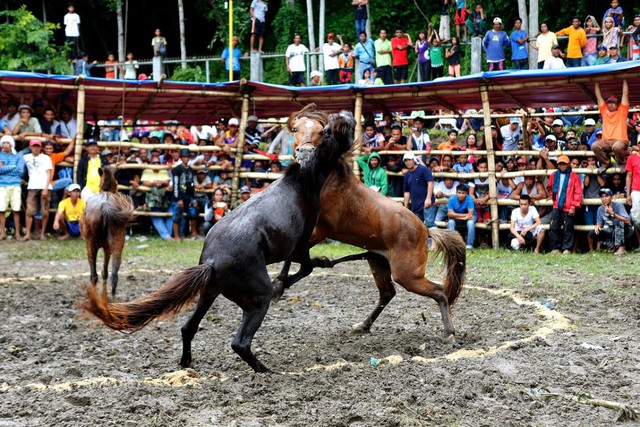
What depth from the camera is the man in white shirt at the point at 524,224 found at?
14852mm

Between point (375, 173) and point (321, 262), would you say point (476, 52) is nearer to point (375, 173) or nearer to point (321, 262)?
point (375, 173)

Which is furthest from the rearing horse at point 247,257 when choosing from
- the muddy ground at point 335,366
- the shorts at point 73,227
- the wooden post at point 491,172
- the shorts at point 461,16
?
the shorts at point 461,16

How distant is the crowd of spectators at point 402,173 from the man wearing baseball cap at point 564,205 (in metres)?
0.02

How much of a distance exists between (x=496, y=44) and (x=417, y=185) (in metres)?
5.52

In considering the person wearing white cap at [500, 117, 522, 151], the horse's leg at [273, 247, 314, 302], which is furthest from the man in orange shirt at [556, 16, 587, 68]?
the horse's leg at [273, 247, 314, 302]

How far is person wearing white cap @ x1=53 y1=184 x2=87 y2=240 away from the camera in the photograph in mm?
16237

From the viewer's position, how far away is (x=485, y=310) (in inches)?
371

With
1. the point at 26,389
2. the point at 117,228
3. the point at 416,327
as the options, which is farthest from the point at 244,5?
the point at 26,389

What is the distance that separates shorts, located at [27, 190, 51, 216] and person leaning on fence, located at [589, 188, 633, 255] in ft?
35.0

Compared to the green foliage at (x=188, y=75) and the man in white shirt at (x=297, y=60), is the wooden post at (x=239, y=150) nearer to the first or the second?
the man in white shirt at (x=297, y=60)

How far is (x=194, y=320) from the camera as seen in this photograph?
6562 millimetres

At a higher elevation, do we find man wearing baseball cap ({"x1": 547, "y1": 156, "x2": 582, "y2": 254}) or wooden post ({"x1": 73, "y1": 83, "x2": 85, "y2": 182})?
wooden post ({"x1": 73, "y1": 83, "x2": 85, "y2": 182})

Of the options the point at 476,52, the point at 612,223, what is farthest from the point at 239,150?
the point at 612,223

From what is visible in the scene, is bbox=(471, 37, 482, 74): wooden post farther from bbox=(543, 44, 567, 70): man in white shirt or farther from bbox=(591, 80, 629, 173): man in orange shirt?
bbox=(591, 80, 629, 173): man in orange shirt
